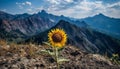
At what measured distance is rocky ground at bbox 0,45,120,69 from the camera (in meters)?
8.11

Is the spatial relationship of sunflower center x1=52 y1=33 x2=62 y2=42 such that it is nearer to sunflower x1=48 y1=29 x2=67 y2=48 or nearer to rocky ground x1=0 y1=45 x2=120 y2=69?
sunflower x1=48 y1=29 x2=67 y2=48

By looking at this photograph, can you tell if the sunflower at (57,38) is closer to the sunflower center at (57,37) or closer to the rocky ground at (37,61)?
the sunflower center at (57,37)

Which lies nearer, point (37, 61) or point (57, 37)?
point (57, 37)

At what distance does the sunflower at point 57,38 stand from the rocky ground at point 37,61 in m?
2.17

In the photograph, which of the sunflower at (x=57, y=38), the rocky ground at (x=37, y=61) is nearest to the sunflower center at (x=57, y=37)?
the sunflower at (x=57, y=38)

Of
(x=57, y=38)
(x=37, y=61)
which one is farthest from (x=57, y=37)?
(x=37, y=61)

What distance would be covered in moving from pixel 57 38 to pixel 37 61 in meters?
2.59

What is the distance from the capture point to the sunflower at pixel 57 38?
6.25m

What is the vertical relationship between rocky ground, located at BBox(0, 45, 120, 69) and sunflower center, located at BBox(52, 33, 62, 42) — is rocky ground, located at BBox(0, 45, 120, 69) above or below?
below

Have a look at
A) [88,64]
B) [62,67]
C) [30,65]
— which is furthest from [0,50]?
[88,64]

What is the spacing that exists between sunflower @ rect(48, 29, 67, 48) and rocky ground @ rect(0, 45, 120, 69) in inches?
85.6

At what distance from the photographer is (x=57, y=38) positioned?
638 centimetres

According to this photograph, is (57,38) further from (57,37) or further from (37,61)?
(37,61)

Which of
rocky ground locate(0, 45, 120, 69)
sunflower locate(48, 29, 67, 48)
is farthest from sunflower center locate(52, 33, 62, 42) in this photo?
rocky ground locate(0, 45, 120, 69)
